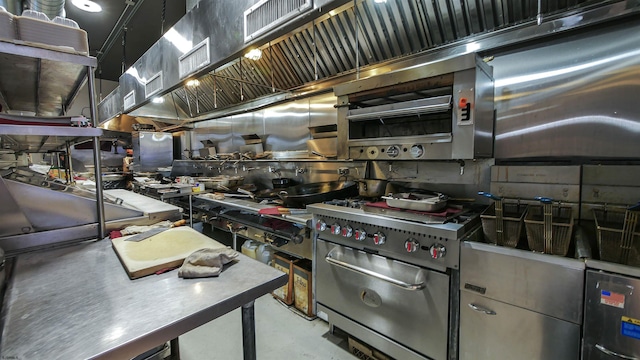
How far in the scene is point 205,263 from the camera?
39.5 inches

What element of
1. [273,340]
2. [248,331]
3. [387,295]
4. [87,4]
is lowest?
[273,340]

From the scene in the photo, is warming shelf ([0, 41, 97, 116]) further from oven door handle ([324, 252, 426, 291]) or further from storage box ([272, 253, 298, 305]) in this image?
storage box ([272, 253, 298, 305])

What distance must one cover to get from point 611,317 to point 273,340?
6.83ft

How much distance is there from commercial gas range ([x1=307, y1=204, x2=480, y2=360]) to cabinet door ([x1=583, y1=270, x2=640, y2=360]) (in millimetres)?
537

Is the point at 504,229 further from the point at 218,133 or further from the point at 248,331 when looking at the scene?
the point at 218,133

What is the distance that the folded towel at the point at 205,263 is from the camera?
95 cm

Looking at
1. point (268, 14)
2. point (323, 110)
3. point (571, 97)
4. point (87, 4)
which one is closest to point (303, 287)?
point (323, 110)

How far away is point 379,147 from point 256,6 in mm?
1349

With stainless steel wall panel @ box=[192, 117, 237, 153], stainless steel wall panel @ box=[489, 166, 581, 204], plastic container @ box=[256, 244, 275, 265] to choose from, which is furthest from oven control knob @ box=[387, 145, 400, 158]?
stainless steel wall panel @ box=[192, 117, 237, 153]

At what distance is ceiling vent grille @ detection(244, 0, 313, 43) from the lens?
5.32 ft

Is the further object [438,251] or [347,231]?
[347,231]

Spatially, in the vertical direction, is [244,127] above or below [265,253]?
above

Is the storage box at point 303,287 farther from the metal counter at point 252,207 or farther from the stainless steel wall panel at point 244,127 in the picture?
the stainless steel wall panel at point 244,127

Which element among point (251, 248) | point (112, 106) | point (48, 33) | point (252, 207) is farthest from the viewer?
point (112, 106)
